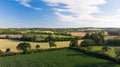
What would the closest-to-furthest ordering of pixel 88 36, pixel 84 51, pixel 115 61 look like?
pixel 115 61 < pixel 84 51 < pixel 88 36

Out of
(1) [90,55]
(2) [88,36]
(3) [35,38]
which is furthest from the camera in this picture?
(2) [88,36]

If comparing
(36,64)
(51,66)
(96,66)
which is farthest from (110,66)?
(36,64)

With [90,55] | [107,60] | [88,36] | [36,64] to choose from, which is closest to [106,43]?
[88,36]

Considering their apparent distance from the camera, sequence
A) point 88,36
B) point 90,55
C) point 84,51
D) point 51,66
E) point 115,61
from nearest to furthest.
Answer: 1. point 51,66
2. point 115,61
3. point 90,55
4. point 84,51
5. point 88,36

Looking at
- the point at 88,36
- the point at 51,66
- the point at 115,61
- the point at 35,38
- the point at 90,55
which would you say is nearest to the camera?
the point at 51,66

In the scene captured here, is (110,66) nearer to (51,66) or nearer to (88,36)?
(51,66)

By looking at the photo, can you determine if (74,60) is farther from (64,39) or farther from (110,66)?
(64,39)

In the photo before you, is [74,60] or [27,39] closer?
[74,60]

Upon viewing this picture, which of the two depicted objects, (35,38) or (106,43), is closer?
(106,43)

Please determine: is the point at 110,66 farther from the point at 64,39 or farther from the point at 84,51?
the point at 64,39
